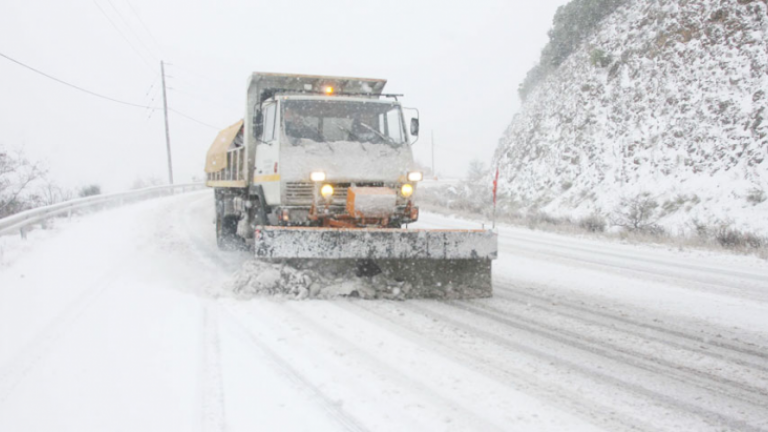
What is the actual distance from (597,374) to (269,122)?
5263mm

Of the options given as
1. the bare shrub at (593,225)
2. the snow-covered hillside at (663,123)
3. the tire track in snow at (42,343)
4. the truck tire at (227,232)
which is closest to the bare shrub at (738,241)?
the snow-covered hillside at (663,123)

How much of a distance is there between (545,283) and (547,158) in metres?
18.7

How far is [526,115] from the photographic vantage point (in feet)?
97.8

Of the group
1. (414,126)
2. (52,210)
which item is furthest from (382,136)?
(52,210)

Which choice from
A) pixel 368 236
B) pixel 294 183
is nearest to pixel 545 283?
pixel 368 236

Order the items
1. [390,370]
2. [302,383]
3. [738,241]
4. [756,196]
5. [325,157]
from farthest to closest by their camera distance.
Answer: [756,196], [738,241], [325,157], [390,370], [302,383]

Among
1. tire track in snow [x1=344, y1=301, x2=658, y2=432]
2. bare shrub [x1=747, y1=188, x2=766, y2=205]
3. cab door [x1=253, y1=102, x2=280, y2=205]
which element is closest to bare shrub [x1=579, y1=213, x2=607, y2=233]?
bare shrub [x1=747, y1=188, x2=766, y2=205]

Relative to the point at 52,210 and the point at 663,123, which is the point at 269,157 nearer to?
the point at 52,210

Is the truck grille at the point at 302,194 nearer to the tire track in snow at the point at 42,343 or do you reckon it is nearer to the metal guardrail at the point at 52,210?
the tire track in snow at the point at 42,343

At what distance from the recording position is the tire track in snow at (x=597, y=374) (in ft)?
9.25

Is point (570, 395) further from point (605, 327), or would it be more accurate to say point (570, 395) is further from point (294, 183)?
point (294, 183)

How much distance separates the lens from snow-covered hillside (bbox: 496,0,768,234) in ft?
52.3

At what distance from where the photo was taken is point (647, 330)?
4.54m

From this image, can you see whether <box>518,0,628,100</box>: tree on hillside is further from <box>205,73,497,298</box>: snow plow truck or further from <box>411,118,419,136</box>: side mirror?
<box>411,118,419,136</box>: side mirror
